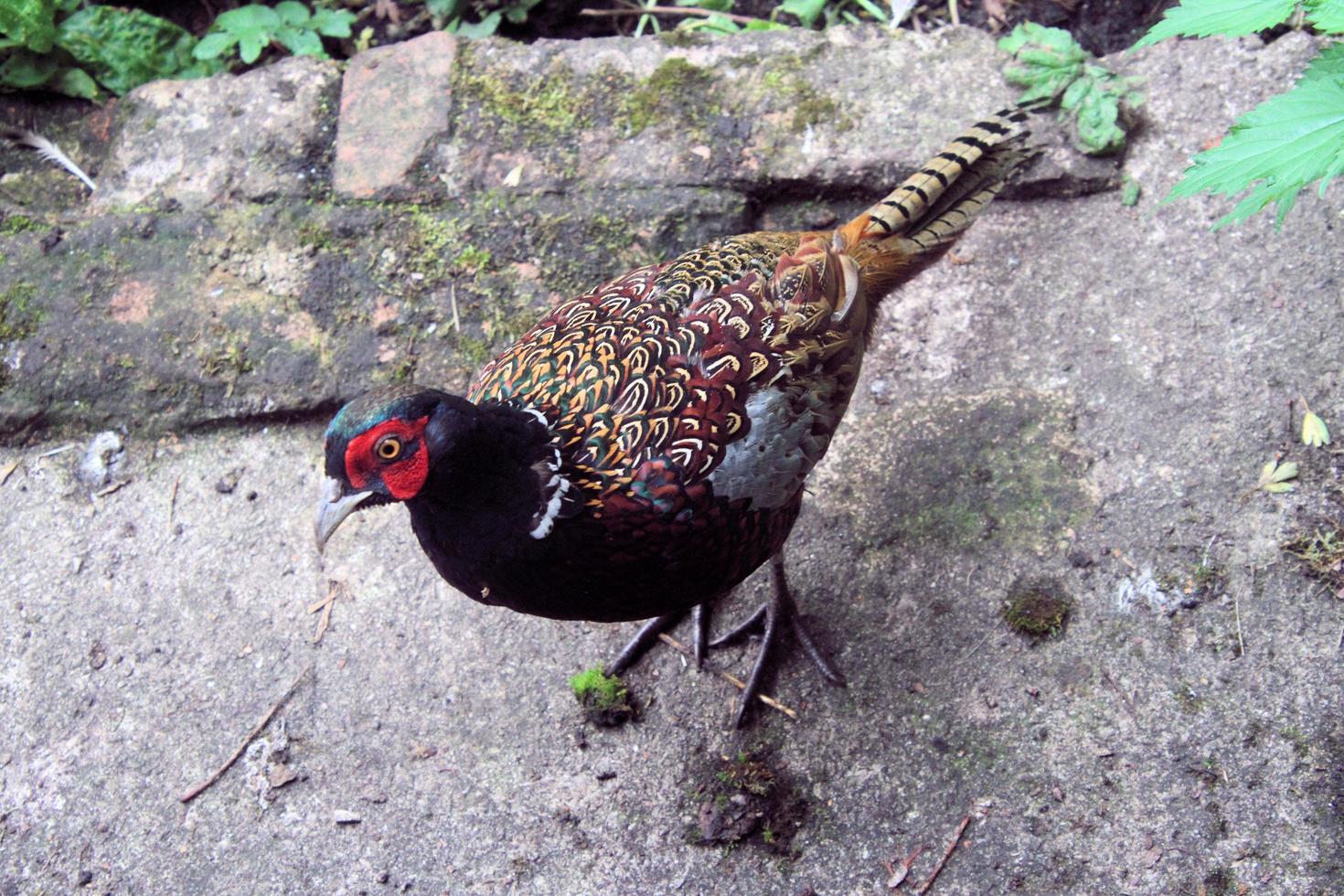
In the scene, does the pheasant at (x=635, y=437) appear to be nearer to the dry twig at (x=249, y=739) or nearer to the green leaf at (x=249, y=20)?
the dry twig at (x=249, y=739)

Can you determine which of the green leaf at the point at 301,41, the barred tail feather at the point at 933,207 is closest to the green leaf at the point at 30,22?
the green leaf at the point at 301,41

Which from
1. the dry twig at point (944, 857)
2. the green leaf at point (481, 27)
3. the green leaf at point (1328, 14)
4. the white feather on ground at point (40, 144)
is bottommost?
the dry twig at point (944, 857)

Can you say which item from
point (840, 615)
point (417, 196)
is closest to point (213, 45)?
point (417, 196)

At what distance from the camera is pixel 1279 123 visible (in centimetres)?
187

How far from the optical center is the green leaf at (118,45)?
14.6 feet

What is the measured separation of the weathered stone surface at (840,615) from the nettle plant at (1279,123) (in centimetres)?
165

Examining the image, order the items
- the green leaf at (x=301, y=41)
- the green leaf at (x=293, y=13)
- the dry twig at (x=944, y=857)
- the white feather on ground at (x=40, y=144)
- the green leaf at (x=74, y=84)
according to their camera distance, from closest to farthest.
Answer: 1. the dry twig at (x=944, y=857)
2. the white feather on ground at (x=40, y=144)
3. the green leaf at (x=74, y=84)
4. the green leaf at (x=301, y=41)
5. the green leaf at (x=293, y=13)

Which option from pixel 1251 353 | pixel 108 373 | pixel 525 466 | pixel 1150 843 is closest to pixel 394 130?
pixel 108 373

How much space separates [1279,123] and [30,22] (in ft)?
14.9

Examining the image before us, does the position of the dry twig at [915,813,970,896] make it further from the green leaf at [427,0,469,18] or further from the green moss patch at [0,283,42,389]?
the green leaf at [427,0,469,18]

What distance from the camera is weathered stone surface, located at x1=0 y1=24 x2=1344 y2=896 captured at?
2.99 m

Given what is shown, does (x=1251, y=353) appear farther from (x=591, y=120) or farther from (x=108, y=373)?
(x=108, y=373)

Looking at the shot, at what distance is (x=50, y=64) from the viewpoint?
443 cm

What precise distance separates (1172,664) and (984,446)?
923 mm
